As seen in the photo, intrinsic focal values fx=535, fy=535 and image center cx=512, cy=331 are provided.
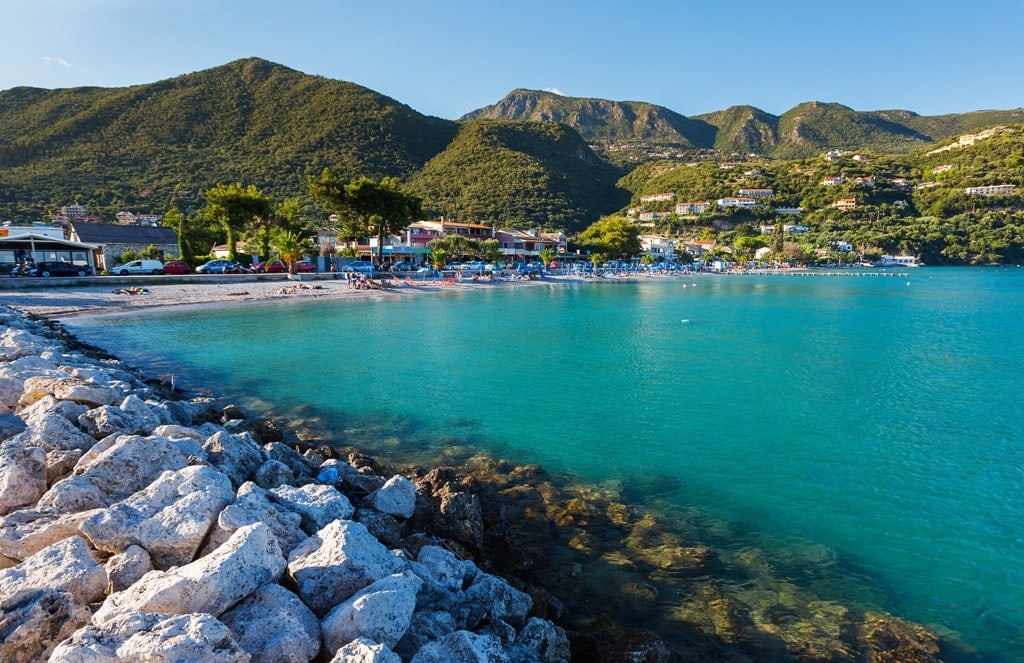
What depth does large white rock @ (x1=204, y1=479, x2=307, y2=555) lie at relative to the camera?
4121mm

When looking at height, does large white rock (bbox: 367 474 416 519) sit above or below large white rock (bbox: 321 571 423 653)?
below

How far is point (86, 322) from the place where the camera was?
26.4 meters

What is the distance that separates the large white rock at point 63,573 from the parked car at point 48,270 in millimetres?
45285

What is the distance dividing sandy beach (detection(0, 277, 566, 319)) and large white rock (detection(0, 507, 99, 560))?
29209mm

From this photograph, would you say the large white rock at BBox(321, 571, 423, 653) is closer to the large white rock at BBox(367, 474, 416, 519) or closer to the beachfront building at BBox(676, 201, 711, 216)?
the large white rock at BBox(367, 474, 416, 519)

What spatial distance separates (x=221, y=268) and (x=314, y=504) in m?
50.0

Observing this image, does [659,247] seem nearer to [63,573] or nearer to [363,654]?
[363,654]

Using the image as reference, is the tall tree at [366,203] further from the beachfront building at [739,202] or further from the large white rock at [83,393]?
the beachfront building at [739,202]

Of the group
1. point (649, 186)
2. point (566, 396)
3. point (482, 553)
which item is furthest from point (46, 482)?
point (649, 186)

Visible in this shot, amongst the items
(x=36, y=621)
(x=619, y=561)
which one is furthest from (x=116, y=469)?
(x=619, y=561)

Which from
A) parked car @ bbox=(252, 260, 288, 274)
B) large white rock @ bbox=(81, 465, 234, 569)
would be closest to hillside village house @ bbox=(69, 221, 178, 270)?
parked car @ bbox=(252, 260, 288, 274)

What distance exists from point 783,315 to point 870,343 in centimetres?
1105

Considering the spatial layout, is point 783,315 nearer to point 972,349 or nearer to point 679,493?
point 972,349

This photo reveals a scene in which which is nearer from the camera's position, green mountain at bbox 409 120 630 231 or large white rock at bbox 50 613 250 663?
large white rock at bbox 50 613 250 663
